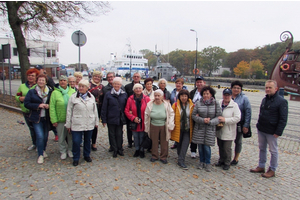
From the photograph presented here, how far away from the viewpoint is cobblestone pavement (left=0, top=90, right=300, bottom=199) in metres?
3.28

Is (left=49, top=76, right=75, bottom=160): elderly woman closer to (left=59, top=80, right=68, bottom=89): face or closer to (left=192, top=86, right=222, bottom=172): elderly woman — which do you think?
(left=59, top=80, right=68, bottom=89): face

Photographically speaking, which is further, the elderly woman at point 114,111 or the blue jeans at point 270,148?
the elderly woman at point 114,111

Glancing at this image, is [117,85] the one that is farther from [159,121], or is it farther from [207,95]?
[207,95]

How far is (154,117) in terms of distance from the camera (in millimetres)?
4371

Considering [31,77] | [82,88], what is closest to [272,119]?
[82,88]

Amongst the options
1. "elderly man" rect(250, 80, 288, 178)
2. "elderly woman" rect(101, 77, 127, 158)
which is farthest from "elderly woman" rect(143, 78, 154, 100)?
"elderly man" rect(250, 80, 288, 178)

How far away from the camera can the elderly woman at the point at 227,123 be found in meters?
4.07

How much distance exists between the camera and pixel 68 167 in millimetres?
4168

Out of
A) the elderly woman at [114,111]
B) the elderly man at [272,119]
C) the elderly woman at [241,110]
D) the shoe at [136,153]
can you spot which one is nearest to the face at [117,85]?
the elderly woman at [114,111]

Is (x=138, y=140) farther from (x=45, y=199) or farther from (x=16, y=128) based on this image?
(x=16, y=128)

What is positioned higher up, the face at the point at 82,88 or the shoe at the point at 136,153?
the face at the point at 82,88

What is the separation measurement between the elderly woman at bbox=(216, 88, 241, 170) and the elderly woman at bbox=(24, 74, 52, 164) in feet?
12.3

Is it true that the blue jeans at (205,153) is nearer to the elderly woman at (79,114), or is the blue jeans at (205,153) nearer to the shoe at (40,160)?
the elderly woman at (79,114)

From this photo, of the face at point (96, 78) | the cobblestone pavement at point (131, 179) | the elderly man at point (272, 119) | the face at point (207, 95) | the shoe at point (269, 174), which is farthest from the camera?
the face at point (96, 78)
